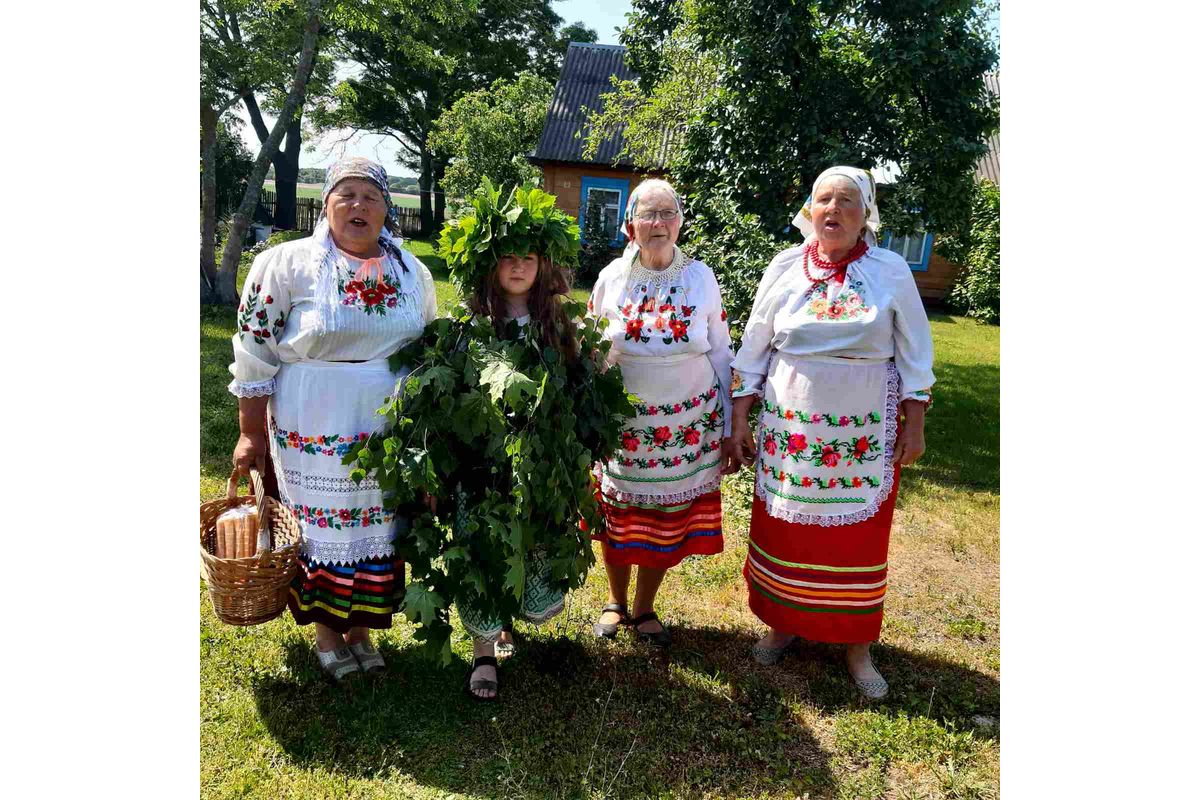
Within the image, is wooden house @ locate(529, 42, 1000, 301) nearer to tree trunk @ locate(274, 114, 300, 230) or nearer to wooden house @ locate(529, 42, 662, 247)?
wooden house @ locate(529, 42, 662, 247)

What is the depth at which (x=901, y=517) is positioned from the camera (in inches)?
215

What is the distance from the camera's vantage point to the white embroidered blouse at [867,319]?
9.72ft

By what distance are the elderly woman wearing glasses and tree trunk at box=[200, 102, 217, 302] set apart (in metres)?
9.59

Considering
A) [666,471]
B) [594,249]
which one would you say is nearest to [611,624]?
[666,471]

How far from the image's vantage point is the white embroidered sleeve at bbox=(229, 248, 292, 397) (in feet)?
9.21

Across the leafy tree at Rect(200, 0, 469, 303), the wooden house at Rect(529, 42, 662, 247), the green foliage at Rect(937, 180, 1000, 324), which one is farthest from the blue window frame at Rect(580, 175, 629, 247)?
the green foliage at Rect(937, 180, 1000, 324)

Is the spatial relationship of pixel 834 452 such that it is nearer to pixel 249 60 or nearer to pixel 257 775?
pixel 257 775

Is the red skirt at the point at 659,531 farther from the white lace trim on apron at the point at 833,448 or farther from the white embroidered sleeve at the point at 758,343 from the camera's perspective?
the white embroidered sleeve at the point at 758,343

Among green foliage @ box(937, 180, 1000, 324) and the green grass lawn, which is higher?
green foliage @ box(937, 180, 1000, 324)

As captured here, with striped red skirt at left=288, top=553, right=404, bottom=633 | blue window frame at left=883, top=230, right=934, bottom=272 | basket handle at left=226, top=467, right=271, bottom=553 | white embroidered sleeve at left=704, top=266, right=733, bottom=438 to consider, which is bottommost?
striped red skirt at left=288, top=553, right=404, bottom=633

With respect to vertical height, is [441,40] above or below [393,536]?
above

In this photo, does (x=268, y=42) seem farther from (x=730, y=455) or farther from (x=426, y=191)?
(x=426, y=191)

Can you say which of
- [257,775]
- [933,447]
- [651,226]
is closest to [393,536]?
[257,775]

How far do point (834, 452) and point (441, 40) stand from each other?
69.3 feet
